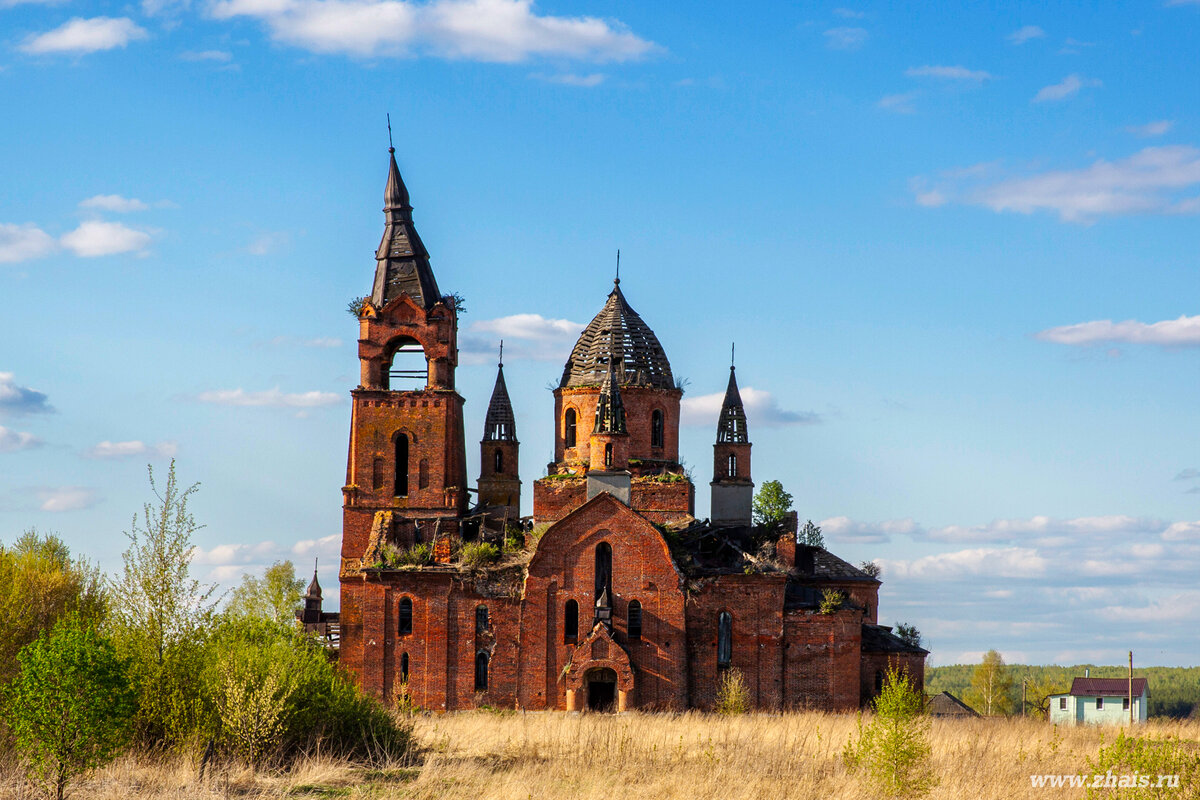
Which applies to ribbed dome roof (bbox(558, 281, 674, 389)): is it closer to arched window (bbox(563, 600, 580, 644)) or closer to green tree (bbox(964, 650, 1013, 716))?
arched window (bbox(563, 600, 580, 644))

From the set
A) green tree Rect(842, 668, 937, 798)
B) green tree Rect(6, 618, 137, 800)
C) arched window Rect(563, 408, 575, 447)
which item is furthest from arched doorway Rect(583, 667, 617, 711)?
green tree Rect(6, 618, 137, 800)

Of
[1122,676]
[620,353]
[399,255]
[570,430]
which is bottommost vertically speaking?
[1122,676]

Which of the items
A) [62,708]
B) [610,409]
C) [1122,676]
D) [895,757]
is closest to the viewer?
[62,708]

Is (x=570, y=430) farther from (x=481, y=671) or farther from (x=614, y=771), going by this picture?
(x=614, y=771)

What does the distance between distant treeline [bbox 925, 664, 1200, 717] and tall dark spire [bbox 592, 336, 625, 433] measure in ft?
152

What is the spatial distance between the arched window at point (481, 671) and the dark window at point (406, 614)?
253 cm

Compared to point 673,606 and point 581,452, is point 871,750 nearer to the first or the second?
point 673,606

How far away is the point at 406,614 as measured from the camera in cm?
4559

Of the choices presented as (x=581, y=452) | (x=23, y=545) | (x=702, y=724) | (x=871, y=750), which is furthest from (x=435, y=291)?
(x=871, y=750)

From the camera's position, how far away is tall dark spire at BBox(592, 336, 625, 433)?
46531 mm

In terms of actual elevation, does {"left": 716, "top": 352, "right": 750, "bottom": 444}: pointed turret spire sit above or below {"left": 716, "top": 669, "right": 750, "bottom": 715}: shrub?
above

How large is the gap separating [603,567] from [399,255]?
584 inches

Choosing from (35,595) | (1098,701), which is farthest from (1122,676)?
(35,595)

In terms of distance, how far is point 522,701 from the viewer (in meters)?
44.2
